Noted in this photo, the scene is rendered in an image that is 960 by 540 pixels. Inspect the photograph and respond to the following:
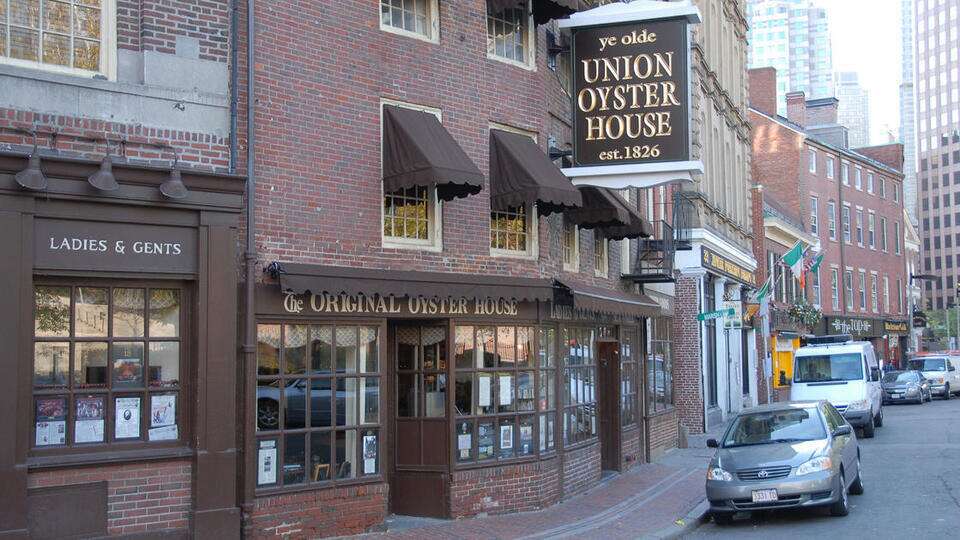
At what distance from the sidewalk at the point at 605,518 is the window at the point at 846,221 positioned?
128 feet

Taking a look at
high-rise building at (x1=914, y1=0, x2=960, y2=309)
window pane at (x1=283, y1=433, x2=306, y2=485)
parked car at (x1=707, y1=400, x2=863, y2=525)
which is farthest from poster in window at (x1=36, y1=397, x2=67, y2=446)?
high-rise building at (x1=914, y1=0, x2=960, y2=309)

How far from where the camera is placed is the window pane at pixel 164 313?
1016 centimetres

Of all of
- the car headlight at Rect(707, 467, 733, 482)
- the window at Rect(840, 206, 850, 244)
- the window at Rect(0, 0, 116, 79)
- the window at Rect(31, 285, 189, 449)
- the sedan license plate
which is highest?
the window at Rect(840, 206, 850, 244)

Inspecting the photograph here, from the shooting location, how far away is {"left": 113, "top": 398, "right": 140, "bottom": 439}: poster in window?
9820 mm

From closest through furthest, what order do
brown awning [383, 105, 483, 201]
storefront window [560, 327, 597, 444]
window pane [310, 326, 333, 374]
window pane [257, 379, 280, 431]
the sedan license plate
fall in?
window pane [257, 379, 280, 431]
window pane [310, 326, 333, 374]
brown awning [383, 105, 483, 201]
the sedan license plate
storefront window [560, 327, 597, 444]

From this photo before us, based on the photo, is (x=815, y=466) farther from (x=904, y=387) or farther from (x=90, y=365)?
(x=904, y=387)

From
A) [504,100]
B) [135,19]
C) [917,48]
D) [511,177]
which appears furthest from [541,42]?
[917,48]

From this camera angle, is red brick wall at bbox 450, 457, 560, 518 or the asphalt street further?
red brick wall at bbox 450, 457, 560, 518

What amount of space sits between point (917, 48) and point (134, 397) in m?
159

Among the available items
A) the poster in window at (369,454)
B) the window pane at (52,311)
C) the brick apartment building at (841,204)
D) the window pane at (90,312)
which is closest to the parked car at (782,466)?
the poster in window at (369,454)

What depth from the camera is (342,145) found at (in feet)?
39.0

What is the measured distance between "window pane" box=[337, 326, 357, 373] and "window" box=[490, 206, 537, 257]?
268 centimetres

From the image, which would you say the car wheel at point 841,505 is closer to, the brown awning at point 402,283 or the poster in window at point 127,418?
the brown awning at point 402,283

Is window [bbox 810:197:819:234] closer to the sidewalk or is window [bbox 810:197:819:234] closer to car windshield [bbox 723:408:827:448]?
the sidewalk
